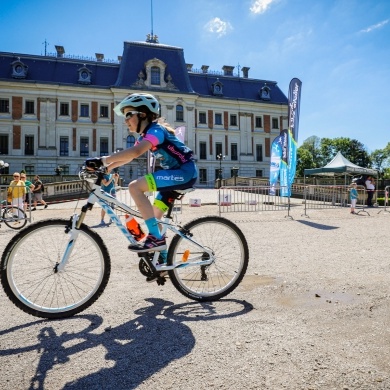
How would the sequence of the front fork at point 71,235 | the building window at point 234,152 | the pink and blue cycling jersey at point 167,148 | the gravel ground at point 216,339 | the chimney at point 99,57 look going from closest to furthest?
the gravel ground at point 216,339, the front fork at point 71,235, the pink and blue cycling jersey at point 167,148, the chimney at point 99,57, the building window at point 234,152

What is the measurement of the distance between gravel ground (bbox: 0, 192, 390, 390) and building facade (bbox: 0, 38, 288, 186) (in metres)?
37.6

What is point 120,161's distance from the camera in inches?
114

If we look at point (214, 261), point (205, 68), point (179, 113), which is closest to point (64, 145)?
point (179, 113)

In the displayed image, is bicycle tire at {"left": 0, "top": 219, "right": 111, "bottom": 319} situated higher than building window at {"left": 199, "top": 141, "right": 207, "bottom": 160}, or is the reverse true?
building window at {"left": 199, "top": 141, "right": 207, "bottom": 160}

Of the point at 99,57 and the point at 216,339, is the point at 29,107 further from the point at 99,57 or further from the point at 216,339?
the point at 216,339

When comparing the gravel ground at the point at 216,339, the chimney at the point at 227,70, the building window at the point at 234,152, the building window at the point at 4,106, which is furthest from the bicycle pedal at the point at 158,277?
the chimney at the point at 227,70

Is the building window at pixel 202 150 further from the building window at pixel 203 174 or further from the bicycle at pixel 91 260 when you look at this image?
the bicycle at pixel 91 260

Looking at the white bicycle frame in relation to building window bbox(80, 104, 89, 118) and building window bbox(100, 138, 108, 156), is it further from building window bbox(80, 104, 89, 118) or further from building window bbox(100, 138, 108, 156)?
building window bbox(80, 104, 89, 118)

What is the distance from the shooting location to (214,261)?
3.28m

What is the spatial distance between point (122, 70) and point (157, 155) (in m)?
44.4

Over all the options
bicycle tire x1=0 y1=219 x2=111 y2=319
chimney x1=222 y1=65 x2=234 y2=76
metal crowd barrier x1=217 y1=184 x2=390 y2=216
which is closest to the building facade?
chimney x1=222 y1=65 x2=234 y2=76

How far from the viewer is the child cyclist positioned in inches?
112

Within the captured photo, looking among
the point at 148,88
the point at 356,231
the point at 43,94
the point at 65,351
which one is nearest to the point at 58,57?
the point at 43,94

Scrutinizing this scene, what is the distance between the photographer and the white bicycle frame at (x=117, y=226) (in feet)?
9.22
